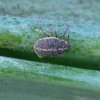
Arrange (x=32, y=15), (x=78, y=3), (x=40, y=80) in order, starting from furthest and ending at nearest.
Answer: (x=78, y=3) < (x=32, y=15) < (x=40, y=80)

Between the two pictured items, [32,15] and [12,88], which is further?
[32,15]

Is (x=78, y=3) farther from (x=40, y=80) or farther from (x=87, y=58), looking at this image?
(x=40, y=80)

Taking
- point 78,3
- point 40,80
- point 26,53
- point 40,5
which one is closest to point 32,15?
point 40,5

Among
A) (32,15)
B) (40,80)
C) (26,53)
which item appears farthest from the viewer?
(32,15)

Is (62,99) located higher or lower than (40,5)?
lower

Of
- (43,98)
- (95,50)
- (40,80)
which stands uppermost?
(95,50)
